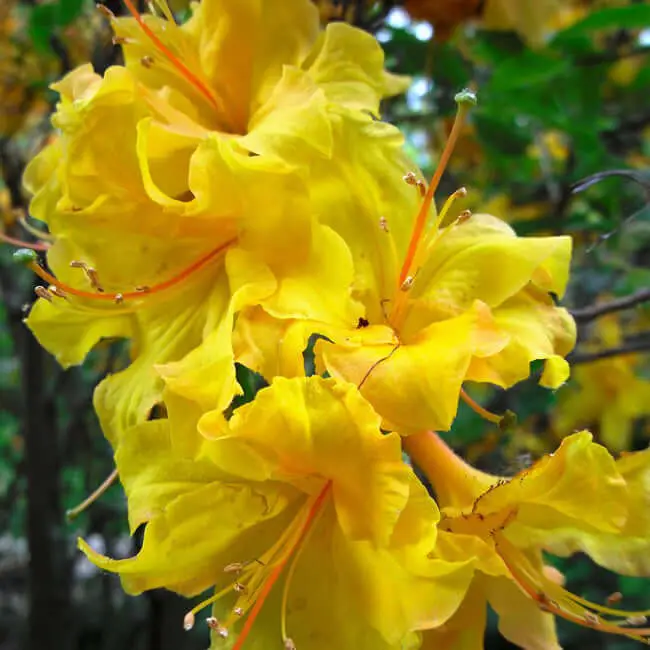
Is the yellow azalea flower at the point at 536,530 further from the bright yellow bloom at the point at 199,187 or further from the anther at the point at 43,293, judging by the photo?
the anther at the point at 43,293

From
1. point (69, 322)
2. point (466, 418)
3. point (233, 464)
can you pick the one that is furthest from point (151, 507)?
point (466, 418)

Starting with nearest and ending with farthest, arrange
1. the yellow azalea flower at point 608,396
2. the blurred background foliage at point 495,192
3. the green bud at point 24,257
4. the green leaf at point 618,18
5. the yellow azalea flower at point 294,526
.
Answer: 1. the yellow azalea flower at point 294,526
2. the green bud at point 24,257
3. the green leaf at point 618,18
4. the blurred background foliage at point 495,192
5. the yellow azalea flower at point 608,396

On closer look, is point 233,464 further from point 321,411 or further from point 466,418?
point 466,418

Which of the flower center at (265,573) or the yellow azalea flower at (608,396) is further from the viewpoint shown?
the yellow azalea flower at (608,396)

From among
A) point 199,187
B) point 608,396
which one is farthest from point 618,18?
point 608,396

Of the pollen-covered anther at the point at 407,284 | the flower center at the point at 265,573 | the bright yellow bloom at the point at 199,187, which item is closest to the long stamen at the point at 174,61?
the bright yellow bloom at the point at 199,187

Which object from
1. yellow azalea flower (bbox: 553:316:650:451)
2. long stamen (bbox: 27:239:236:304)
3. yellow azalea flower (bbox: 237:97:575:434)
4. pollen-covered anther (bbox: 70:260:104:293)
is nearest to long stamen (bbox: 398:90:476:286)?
yellow azalea flower (bbox: 237:97:575:434)
